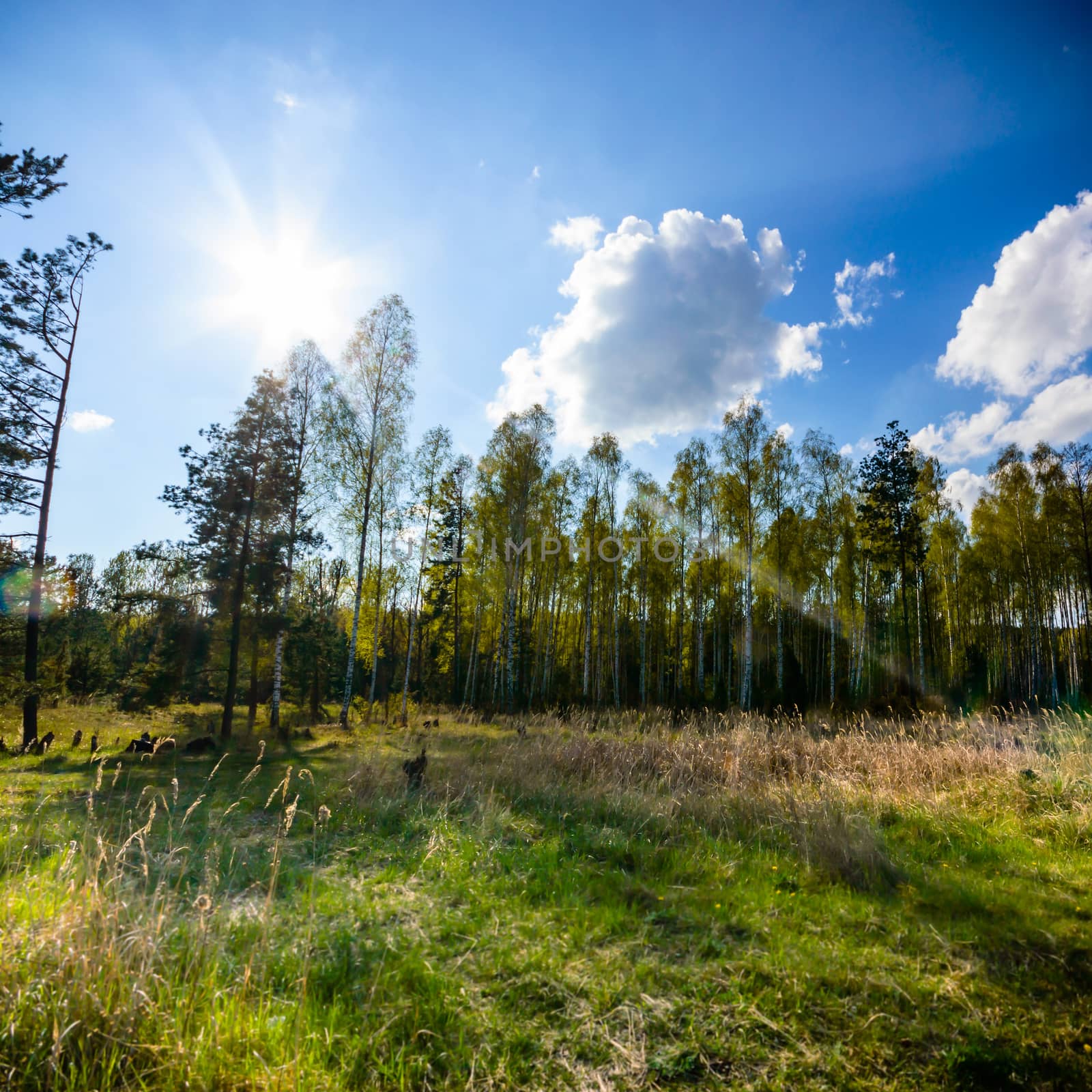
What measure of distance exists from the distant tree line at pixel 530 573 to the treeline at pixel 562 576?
0.11 m

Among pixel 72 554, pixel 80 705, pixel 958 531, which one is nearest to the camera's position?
pixel 80 705

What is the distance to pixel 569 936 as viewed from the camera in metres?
3.59

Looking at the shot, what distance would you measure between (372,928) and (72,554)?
58.9 meters

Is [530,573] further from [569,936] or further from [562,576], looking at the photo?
[569,936]

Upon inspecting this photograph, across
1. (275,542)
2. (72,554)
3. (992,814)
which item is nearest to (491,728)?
(275,542)

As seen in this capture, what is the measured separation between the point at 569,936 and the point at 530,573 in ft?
71.9

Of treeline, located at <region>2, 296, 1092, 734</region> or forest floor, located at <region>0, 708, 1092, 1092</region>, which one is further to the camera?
treeline, located at <region>2, 296, 1092, 734</region>

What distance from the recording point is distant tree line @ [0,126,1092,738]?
50.6 ft

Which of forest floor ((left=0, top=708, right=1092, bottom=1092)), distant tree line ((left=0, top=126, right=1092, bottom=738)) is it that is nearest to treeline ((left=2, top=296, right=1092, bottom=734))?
distant tree line ((left=0, top=126, right=1092, bottom=738))

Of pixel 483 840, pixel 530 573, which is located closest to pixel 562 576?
pixel 530 573

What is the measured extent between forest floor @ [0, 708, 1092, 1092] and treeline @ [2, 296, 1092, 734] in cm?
958

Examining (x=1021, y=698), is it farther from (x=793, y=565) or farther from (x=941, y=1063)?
(x=941, y=1063)

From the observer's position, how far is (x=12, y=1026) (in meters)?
2.08

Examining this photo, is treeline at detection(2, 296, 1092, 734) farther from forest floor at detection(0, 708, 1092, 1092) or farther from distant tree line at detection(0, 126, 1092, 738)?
forest floor at detection(0, 708, 1092, 1092)
